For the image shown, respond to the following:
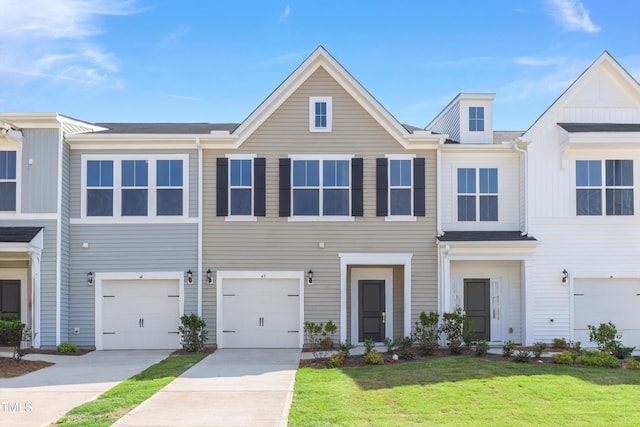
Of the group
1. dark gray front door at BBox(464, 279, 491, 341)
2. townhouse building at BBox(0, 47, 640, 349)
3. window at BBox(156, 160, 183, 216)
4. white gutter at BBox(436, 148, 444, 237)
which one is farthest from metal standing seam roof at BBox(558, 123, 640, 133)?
window at BBox(156, 160, 183, 216)

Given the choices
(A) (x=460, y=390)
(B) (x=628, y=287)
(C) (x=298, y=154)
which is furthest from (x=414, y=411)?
(B) (x=628, y=287)

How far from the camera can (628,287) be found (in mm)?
19625

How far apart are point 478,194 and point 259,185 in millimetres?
6431

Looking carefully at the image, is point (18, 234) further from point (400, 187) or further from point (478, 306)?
point (478, 306)

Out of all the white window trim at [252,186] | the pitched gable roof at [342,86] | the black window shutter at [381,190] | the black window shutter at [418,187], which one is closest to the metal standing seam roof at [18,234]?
the white window trim at [252,186]

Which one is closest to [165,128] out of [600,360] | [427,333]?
[427,333]

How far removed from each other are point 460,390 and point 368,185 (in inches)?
327

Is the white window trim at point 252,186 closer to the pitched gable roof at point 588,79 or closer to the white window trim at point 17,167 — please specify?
the white window trim at point 17,167

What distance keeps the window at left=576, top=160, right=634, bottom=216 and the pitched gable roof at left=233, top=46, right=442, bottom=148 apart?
443cm

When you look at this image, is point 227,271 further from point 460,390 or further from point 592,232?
point 592,232

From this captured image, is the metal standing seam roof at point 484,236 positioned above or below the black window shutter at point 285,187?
below

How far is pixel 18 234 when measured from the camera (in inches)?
719

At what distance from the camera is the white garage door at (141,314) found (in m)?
19.4

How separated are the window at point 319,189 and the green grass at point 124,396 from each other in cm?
561
